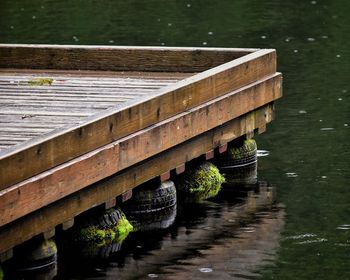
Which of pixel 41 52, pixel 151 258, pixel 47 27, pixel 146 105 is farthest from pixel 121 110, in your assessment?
pixel 47 27

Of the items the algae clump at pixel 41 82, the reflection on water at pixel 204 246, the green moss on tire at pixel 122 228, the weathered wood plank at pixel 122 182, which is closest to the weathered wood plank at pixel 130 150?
the weathered wood plank at pixel 122 182

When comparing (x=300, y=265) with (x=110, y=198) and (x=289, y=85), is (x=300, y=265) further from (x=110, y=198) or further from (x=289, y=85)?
(x=289, y=85)

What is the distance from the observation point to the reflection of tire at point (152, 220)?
12.0 meters

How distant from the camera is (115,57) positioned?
1443 cm

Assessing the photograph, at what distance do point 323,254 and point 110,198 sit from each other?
5.36 ft

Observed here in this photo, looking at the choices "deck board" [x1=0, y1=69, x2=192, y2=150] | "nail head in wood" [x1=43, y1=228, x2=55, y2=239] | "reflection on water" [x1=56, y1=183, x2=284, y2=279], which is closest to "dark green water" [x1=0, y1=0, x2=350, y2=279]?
"reflection on water" [x1=56, y1=183, x2=284, y2=279]

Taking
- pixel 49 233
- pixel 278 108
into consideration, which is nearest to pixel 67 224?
pixel 49 233

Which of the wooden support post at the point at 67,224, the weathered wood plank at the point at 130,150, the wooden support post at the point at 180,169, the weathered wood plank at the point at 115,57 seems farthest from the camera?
the weathered wood plank at the point at 115,57

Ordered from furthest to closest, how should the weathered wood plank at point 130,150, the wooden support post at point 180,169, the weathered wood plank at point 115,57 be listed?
the weathered wood plank at point 115,57 < the wooden support post at point 180,169 < the weathered wood plank at point 130,150

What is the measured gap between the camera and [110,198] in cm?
1123

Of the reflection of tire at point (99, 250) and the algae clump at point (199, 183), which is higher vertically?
the algae clump at point (199, 183)

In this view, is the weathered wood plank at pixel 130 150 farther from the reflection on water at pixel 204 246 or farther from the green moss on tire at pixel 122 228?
the reflection on water at pixel 204 246

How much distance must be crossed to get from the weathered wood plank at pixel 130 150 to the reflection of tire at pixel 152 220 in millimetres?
628

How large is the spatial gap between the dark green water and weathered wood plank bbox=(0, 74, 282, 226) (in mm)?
670
